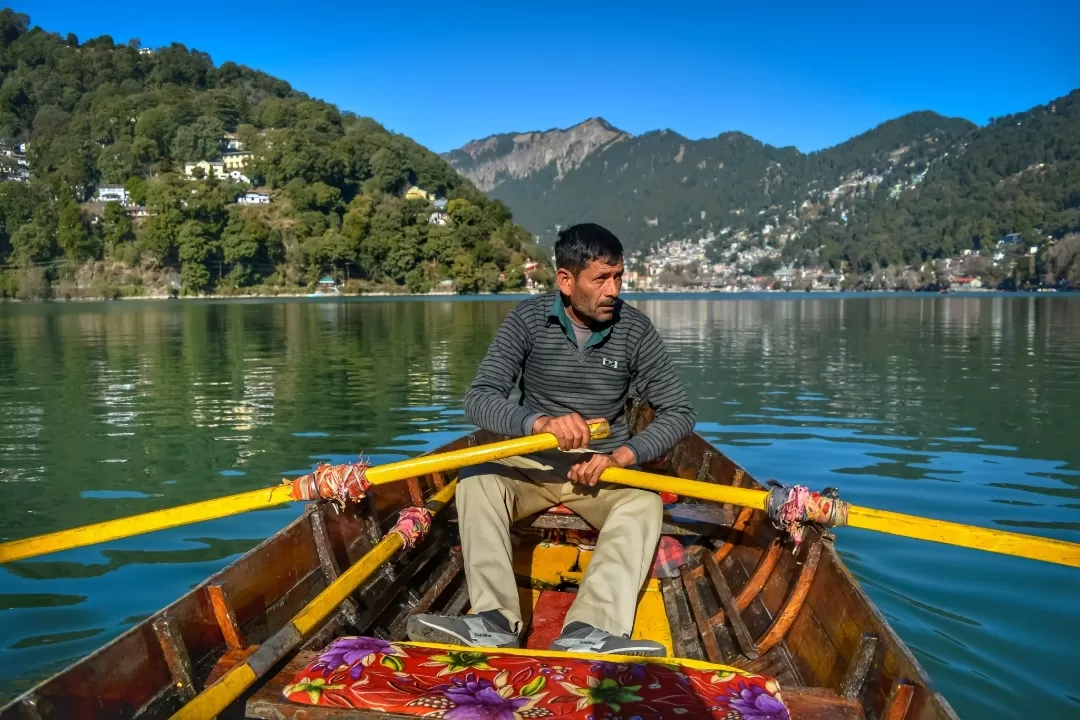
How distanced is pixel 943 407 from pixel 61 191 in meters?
138

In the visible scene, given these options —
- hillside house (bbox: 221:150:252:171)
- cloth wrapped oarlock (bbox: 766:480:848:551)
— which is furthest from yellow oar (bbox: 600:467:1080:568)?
hillside house (bbox: 221:150:252:171)

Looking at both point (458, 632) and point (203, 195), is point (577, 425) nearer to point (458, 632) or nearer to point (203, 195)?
point (458, 632)

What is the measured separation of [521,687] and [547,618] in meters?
1.76

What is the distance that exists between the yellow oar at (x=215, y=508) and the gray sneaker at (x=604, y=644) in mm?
1036

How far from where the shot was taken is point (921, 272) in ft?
594

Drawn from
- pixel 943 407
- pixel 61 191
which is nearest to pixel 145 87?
pixel 61 191

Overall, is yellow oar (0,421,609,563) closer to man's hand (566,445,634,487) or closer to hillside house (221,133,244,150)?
man's hand (566,445,634,487)

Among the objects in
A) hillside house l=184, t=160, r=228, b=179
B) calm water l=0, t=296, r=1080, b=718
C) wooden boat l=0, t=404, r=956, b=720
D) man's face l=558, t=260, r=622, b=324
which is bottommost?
calm water l=0, t=296, r=1080, b=718

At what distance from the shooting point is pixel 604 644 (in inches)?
147

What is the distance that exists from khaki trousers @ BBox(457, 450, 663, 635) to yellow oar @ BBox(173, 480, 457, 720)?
57 cm

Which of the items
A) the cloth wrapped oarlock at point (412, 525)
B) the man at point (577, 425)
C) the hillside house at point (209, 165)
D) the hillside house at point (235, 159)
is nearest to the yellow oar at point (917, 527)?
the man at point (577, 425)

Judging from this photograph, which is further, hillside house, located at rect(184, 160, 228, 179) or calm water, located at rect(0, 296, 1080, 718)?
hillside house, located at rect(184, 160, 228, 179)

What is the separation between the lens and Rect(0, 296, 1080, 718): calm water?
5863 millimetres

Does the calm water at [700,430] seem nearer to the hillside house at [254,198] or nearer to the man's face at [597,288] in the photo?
the man's face at [597,288]
